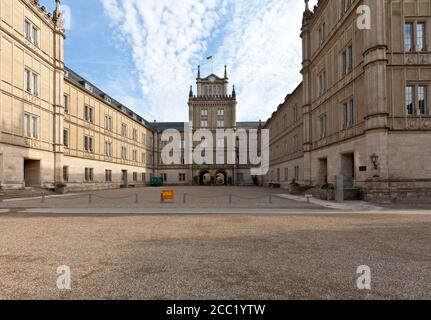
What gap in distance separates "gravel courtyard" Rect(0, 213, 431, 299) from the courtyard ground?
19 mm

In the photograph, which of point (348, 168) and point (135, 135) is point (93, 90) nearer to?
point (135, 135)

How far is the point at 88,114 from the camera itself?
124ft

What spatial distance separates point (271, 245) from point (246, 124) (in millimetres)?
72282

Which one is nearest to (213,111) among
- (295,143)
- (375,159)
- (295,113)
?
(295,113)

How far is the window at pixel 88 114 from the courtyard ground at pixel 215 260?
102 ft

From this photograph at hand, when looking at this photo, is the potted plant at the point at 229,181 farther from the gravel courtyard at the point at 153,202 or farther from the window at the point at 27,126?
the window at the point at 27,126

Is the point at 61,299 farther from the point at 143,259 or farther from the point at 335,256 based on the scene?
the point at 335,256

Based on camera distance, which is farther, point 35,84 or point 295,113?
point 295,113

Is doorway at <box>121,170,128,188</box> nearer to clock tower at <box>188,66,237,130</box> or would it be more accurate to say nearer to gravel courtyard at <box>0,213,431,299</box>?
clock tower at <box>188,66,237,130</box>

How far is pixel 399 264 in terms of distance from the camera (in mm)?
5520

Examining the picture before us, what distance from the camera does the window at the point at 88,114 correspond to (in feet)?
122

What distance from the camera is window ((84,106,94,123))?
37.2 meters

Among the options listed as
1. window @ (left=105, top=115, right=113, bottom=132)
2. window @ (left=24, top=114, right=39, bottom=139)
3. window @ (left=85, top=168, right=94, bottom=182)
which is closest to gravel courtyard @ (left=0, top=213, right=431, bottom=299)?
window @ (left=24, top=114, right=39, bottom=139)
